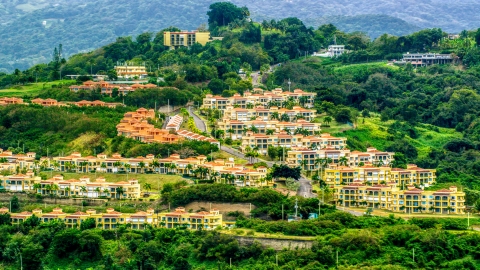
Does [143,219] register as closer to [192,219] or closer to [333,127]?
[192,219]

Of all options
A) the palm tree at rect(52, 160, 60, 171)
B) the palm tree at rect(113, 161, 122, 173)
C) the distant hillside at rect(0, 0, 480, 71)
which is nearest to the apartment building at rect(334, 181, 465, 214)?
the palm tree at rect(113, 161, 122, 173)

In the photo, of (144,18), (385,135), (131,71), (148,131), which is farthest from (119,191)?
(144,18)

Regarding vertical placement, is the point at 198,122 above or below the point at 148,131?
above

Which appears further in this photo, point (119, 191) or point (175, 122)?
point (175, 122)

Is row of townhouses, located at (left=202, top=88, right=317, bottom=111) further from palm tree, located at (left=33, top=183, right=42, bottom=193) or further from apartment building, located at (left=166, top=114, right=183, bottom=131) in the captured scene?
palm tree, located at (left=33, top=183, right=42, bottom=193)

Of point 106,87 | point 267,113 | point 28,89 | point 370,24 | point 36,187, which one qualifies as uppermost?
point 370,24

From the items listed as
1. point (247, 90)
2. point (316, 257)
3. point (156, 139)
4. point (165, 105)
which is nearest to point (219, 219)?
point (316, 257)

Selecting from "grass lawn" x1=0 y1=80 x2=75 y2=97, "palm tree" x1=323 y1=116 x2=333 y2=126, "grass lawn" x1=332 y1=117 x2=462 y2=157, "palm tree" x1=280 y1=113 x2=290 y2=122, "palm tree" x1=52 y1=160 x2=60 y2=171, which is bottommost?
"palm tree" x1=52 y1=160 x2=60 y2=171
